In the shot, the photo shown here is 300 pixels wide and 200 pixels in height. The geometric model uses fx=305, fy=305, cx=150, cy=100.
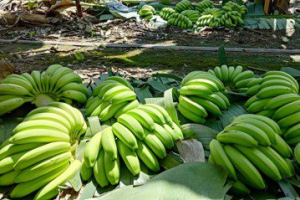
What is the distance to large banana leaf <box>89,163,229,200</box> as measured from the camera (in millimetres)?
1283

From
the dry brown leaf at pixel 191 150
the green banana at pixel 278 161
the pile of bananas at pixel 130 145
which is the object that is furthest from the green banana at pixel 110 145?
the green banana at pixel 278 161

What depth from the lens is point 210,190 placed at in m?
1.33

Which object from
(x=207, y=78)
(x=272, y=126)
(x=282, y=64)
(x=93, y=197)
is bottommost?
(x=282, y=64)

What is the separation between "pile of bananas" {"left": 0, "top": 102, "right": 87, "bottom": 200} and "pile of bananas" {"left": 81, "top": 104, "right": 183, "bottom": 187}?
0.11 meters

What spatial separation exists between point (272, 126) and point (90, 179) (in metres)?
0.96

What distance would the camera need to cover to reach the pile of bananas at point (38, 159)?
56.4 inches

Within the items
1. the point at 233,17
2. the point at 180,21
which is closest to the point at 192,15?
the point at 180,21

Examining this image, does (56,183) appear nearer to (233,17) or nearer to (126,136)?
(126,136)

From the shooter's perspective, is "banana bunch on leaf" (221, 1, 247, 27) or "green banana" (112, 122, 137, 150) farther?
"banana bunch on leaf" (221, 1, 247, 27)

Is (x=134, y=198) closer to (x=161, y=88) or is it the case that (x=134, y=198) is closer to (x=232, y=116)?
(x=232, y=116)

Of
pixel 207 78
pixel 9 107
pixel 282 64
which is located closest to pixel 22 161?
pixel 9 107

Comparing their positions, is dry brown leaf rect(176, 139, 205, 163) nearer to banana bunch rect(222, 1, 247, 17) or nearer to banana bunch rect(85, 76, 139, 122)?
banana bunch rect(85, 76, 139, 122)

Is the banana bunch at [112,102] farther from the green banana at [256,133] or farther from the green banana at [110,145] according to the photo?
the green banana at [256,133]

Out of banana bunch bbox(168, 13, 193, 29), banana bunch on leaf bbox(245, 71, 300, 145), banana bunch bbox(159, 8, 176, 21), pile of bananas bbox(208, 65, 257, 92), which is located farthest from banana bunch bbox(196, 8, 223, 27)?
banana bunch on leaf bbox(245, 71, 300, 145)
